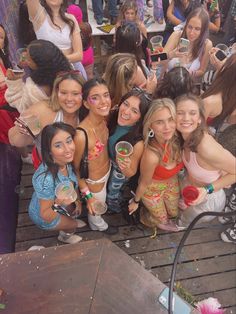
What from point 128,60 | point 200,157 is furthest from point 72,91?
point 200,157

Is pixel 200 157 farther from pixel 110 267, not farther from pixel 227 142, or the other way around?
pixel 110 267

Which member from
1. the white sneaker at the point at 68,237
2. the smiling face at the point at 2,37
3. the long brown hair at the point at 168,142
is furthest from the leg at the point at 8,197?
the long brown hair at the point at 168,142

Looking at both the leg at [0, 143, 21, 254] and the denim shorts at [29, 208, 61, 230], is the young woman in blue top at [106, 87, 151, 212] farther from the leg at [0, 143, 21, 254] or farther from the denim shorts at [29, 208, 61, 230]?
the leg at [0, 143, 21, 254]

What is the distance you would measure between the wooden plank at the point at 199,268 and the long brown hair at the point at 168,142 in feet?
4.17

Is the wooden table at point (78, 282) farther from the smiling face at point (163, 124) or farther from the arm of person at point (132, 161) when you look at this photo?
the smiling face at point (163, 124)

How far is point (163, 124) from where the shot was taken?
231 centimetres

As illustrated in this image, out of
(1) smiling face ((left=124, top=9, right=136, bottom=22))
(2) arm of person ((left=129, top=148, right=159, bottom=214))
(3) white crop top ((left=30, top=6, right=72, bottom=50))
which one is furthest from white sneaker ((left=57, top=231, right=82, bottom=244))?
(1) smiling face ((left=124, top=9, right=136, bottom=22))

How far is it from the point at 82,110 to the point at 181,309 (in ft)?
5.62

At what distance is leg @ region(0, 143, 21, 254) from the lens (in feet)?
10.5

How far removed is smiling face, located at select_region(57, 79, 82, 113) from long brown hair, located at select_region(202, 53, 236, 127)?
3.91ft

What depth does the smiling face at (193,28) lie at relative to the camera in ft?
11.2

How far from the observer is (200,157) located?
2.46 m

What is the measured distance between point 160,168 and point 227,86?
946 mm

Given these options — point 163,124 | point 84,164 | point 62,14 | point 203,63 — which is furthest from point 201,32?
point 84,164
